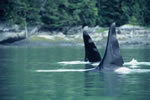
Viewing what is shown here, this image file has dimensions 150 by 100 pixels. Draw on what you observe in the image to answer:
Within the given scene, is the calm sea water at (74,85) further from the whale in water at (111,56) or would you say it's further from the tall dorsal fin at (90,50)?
the tall dorsal fin at (90,50)

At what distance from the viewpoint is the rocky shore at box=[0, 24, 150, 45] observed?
279ft

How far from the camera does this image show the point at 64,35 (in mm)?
89250

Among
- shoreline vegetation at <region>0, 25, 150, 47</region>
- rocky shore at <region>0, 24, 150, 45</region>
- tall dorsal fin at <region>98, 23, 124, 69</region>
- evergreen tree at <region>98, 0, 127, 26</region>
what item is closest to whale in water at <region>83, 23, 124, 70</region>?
tall dorsal fin at <region>98, 23, 124, 69</region>

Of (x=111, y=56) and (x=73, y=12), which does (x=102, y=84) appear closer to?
(x=111, y=56)

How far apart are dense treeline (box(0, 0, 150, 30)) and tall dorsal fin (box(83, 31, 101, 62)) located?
54.8m

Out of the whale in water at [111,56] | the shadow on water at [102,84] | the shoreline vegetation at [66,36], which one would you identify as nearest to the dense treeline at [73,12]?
the shoreline vegetation at [66,36]

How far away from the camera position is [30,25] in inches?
3538

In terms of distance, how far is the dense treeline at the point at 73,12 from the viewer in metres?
90.3

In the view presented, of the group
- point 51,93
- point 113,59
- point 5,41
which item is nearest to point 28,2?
point 5,41

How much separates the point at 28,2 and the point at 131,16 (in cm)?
1642

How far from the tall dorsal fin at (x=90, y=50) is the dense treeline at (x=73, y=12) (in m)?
54.8

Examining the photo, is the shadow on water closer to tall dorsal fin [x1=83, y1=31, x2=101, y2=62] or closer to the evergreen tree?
tall dorsal fin [x1=83, y1=31, x2=101, y2=62]

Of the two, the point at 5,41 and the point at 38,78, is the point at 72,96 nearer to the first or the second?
the point at 38,78

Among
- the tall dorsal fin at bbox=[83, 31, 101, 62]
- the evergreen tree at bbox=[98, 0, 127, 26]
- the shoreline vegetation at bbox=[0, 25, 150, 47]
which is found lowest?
the shoreline vegetation at bbox=[0, 25, 150, 47]
